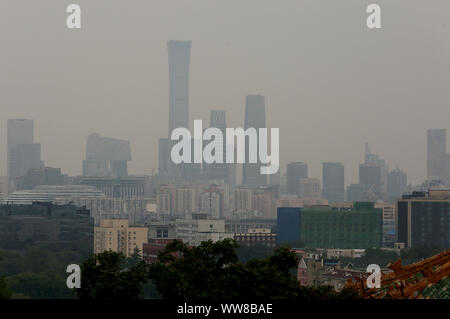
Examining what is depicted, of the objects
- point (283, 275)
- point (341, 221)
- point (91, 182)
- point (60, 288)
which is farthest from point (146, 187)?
point (283, 275)

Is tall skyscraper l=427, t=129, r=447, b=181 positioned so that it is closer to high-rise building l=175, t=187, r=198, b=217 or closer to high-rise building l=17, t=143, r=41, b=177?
high-rise building l=175, t=187, r=198, b=217

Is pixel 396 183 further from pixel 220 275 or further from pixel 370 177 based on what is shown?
pixel 220 275

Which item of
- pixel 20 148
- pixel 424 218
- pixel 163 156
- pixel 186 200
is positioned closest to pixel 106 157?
pixel 163 156

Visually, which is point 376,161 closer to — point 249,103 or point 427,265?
point 249,103

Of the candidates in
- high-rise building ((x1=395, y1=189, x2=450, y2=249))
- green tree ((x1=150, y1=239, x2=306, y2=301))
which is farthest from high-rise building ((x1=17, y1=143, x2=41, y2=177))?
green tree ((x1=150, y1=239, x2=306, y2=301))

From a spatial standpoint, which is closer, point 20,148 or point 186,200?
point 20,148

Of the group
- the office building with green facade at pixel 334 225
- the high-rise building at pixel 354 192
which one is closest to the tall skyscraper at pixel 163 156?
the office building with green facade at pixel 334 225
